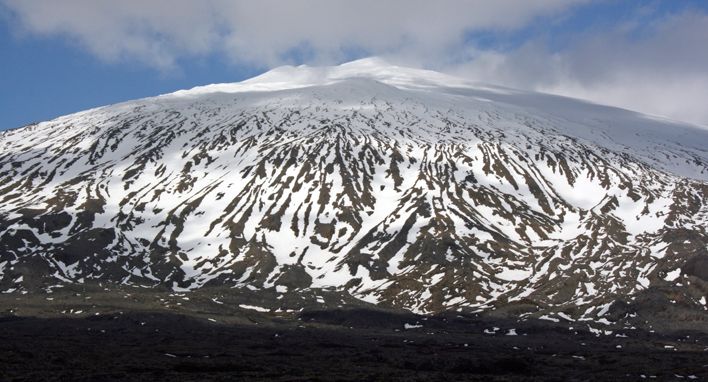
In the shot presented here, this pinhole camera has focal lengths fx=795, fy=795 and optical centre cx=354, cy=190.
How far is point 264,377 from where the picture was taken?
228 feet

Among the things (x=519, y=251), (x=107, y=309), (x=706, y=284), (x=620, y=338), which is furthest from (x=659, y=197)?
(x=107, y=309)

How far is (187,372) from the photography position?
236 ft

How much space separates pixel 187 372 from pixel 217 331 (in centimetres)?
4266

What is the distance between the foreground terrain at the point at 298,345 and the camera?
242ft

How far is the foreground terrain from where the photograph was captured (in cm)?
7381

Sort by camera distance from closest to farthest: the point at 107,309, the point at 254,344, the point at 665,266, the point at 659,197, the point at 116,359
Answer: the point at 116,359 < the point at 254,344 < the point at 107,309 < the point at 665,266 < the point at 659,197

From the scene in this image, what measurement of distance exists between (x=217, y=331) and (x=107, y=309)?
24097mm

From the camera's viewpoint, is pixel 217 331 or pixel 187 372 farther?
pixel 217 331

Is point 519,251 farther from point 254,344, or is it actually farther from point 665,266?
point 254,344

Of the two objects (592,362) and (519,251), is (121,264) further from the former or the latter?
(592,362)

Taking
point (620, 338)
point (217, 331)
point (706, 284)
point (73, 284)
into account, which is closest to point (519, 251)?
point (706, 284)

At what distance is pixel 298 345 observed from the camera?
330ft

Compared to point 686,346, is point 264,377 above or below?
above

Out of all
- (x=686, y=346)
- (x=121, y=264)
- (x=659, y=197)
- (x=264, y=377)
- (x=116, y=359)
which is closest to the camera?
(x=264, y=377)
